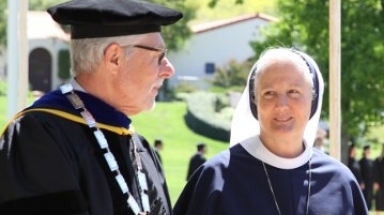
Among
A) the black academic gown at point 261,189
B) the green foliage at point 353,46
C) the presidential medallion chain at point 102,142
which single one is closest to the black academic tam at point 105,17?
the presidential medallion chain at point 102,142

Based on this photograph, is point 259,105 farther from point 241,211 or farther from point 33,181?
point 33,181

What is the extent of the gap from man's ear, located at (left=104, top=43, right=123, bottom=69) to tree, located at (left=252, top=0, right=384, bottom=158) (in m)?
16.2

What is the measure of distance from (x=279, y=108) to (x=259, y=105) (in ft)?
0.41

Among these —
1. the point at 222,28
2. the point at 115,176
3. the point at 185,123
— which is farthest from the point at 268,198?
the point at 222,28

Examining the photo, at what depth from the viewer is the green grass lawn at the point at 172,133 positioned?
41.4 m

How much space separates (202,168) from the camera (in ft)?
13.5

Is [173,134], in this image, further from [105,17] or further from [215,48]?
[105,17]

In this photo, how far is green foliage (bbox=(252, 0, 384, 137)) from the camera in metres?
19.4

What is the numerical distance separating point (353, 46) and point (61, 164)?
1743cm

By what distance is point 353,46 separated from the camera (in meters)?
19.8

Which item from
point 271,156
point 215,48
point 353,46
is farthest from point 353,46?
point 215,48

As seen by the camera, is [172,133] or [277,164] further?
[172,133]

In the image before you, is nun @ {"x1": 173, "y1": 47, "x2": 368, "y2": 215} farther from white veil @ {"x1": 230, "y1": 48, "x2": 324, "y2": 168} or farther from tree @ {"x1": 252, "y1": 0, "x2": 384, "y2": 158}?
tree @ {"x1": 252, "y1": 0, "x2": 384, "y2": 158}

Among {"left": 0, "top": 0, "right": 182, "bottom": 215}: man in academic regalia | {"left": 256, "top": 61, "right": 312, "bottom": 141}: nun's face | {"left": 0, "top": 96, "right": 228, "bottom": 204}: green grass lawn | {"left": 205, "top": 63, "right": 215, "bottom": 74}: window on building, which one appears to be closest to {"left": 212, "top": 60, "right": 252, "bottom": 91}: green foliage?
{"left": 0, "top": 96, "right": 228, "bottom": 204}: green grass lawn
